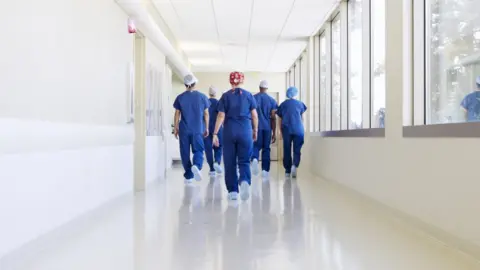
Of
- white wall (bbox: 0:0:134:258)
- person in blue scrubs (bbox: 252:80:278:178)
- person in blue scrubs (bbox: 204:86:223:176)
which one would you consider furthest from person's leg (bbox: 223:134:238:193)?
person in blue scrubs (bbox: 252:80:278:178)

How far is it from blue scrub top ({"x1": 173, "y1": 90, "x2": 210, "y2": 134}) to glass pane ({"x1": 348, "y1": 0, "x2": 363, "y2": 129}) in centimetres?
235

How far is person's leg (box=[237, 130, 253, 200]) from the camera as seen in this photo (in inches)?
229

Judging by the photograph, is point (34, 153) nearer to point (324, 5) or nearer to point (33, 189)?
point (33, 189)

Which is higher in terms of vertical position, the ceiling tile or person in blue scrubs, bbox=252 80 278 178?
the ceiling tile

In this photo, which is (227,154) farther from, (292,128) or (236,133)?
(292,128)

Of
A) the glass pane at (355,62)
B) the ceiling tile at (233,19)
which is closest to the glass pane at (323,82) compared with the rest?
the ceiling tile at (233,19)

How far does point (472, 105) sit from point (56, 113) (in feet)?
9.97

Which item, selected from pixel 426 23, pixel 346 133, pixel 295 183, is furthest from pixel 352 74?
pixel 426 23

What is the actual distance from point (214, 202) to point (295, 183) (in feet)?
9.39

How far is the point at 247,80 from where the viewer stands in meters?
16.2

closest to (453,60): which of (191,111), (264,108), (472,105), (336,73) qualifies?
(472,105)

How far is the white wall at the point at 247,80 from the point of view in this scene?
16.1 m

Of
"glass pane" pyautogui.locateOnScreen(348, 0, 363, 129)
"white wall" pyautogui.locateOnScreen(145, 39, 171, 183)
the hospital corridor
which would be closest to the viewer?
the hospital corridor

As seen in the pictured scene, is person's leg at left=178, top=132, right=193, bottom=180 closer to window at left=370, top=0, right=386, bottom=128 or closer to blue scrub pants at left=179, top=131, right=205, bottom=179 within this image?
blue scrub pants at left=179, top=131, right=205, bottom=179
